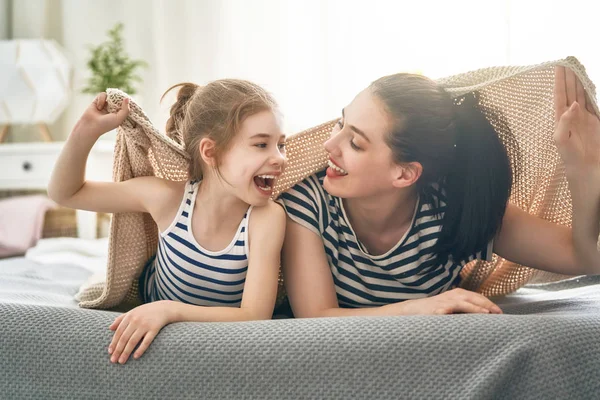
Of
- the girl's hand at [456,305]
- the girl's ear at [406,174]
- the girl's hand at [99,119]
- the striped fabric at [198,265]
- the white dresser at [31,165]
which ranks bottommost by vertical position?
the white dresser at [31,165]

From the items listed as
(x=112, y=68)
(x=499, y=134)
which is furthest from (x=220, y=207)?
(x=112, y=68)

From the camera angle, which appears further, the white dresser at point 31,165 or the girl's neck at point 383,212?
the white dresser at point 31,165

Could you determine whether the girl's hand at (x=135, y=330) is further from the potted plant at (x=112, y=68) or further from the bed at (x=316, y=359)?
the potted plant at (x=112, y=68)

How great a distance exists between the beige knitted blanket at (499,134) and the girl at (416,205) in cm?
4

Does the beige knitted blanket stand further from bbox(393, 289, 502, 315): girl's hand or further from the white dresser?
the white dresser

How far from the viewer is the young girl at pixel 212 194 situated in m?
1.15

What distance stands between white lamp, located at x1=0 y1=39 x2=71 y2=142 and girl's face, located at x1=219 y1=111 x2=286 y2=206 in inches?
79.9

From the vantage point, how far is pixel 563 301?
1.17 meters

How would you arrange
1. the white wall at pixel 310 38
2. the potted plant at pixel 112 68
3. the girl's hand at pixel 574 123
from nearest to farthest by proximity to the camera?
the girl's hand at pixel 574 123
the white wall at pixel 310 38
the potted plant at pixel 112 68

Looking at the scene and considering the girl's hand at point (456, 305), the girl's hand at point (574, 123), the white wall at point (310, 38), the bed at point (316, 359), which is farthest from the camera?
the white wall at point (310, 38)

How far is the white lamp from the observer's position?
2887mm

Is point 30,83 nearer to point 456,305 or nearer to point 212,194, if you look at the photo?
point 212,194

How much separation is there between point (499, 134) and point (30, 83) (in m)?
2.27

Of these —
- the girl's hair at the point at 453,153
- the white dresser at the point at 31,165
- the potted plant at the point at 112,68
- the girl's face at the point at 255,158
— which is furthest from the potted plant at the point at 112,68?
the girl's hair at the point at 453,153
